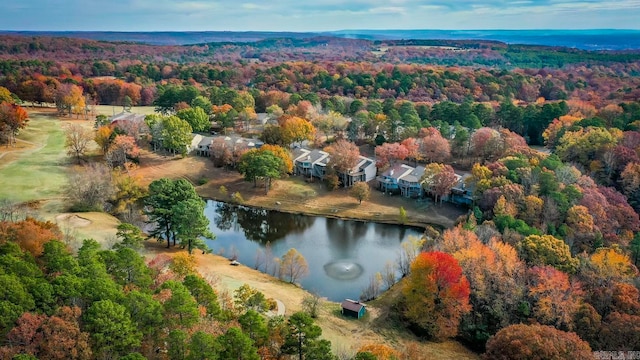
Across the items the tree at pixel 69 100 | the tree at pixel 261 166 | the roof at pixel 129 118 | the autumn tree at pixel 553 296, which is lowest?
the autumn tree at pixel 553 296

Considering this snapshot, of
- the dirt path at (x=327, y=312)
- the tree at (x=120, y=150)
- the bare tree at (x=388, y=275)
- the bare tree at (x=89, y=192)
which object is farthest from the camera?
the tree at (x=120, y=150)

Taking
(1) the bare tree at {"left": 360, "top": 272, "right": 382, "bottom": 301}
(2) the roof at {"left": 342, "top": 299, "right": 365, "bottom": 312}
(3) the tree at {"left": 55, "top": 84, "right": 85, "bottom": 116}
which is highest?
(3) the tree at {"left": 55, "top": 84, "right": 85, "bottom": 116}

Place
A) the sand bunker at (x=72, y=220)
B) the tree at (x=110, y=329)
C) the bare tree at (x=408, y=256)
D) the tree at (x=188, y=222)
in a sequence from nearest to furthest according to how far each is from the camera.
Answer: the tree at (x=110, y=329)
the bare tree at (x=408, y=256)
the tree at (x=188, y=222)
the sand bunker at (x=72, y=220)

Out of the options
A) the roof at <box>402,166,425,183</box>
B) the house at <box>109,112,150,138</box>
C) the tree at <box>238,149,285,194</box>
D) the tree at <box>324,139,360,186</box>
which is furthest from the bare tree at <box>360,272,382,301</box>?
the house at <box>109,112,150,138</box>

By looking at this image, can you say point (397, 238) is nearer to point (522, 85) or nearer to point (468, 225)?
point (468, 225)

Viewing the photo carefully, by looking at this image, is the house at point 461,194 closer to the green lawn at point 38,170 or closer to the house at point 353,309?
the house at point 353,309

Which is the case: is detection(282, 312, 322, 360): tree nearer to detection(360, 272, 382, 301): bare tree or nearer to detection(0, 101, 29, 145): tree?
detection(360, 272, 382, 301): bare tree

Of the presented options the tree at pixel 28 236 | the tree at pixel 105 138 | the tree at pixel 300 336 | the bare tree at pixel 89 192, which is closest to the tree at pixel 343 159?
the bare tree at pixel 89 192
